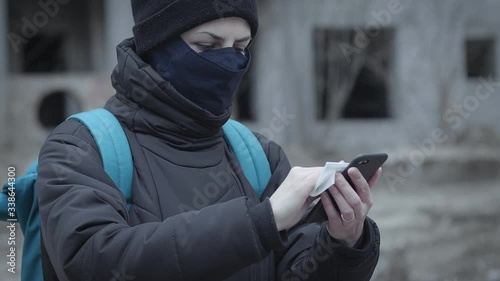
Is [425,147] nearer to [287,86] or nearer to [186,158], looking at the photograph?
[287,86]

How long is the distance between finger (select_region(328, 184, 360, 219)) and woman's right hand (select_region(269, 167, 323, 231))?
1.8 inches

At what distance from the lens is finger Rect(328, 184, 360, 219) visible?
1585 mm

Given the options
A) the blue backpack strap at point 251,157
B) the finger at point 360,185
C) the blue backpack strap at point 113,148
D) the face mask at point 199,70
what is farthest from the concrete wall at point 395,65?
the finger at point 360,185

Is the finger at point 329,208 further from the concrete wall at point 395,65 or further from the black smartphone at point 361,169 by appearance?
the concrete wall at point 395,65

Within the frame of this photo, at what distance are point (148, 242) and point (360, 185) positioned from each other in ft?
1.56

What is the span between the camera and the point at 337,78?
1418 cm

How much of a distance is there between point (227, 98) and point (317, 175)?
1.61 feet

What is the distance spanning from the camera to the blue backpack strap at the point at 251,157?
1951 millimetres

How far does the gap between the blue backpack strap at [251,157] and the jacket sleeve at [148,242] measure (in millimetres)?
436

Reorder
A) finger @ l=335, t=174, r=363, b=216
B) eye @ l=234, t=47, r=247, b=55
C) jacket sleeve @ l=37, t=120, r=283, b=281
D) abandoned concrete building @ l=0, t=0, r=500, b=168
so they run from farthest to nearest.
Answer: abandoned concrete building @ l=0, t=0, r=500, b=168
eye @ l=234, t=47, r=247, b=55
finger @ l=335, t=174, r=363, b=216
jacket sleeve @ l=37, t=120, r=283, b=281

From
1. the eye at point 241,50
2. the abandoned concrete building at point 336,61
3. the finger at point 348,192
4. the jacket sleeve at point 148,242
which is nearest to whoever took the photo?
the jacket sleeve at point 148,242

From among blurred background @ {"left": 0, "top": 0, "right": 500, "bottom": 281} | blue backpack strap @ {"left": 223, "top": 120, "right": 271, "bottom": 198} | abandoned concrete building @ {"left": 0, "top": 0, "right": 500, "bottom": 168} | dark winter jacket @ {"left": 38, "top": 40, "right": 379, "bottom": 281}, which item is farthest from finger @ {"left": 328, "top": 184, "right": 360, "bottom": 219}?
abandoned concrete building @ {"left": 0, "top": 0, "right": 500, "bottom": 168}

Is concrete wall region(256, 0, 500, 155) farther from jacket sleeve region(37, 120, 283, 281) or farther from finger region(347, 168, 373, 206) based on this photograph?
jacket sleeve region(37, 120, 283, 281)

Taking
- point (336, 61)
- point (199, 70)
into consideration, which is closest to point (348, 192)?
point (199, 70)
